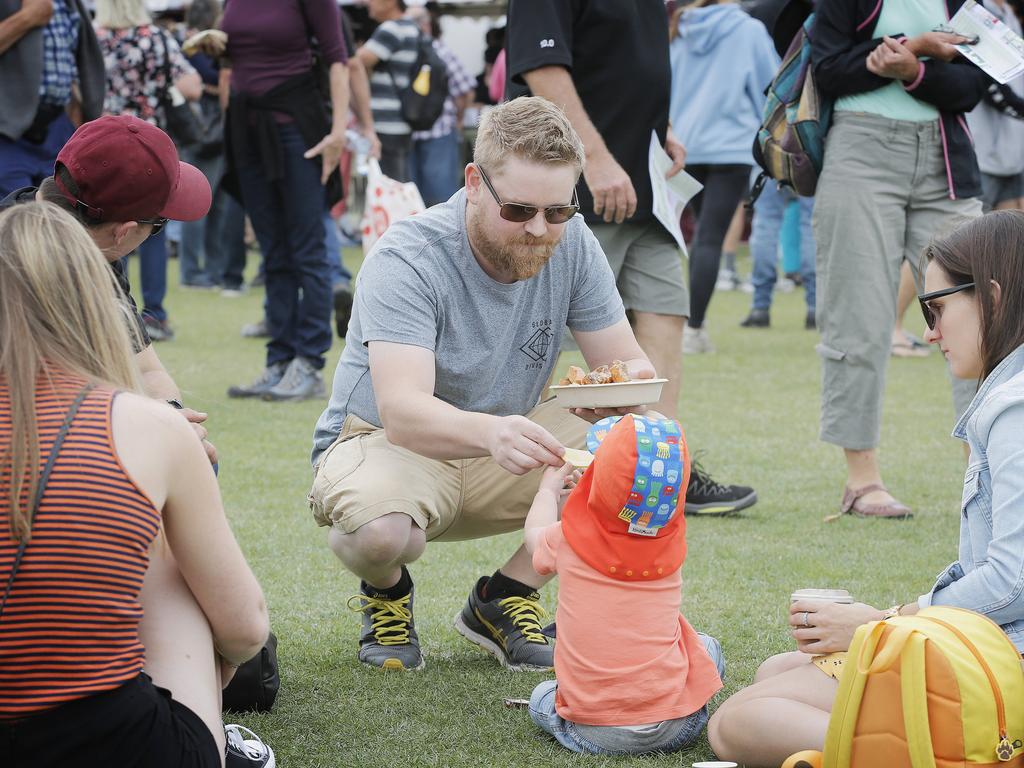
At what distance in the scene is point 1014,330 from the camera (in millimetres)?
2418

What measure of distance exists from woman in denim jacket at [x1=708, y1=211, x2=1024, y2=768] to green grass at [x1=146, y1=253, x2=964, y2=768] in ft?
0.76

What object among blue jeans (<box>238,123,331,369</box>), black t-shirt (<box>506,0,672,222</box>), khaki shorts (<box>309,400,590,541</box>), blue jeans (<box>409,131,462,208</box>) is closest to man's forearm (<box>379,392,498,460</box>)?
khaki shorts (<box>309,400,590,541</box>)

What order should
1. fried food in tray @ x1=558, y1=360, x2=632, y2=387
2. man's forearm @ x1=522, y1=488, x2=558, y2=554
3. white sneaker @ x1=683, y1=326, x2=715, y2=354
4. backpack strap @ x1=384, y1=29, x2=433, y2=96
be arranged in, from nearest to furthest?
man's forearm @ x1=522, y1=488, x2=558, y2=554, fried food in tray @ x1=558, y1=360, x2=632, y2=387, white sneaker @ x1=683, y1=326, x2=715, y2=354, backpack strap @ x1=384, y1=29, x2=433, y2=96

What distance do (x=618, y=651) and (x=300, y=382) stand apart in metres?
4.51

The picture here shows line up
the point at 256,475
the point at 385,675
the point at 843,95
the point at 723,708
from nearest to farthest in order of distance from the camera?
the point at 723,708
the point at 385,675
the point at 843,95
the point at 256,475

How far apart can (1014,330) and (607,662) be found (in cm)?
97

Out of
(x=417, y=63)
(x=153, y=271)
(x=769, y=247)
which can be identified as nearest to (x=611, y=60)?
(x=153, y=271)

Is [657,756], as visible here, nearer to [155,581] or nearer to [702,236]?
[155,581]

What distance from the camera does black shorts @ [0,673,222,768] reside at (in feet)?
6.14

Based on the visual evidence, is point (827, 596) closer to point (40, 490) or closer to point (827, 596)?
point (827, 596)

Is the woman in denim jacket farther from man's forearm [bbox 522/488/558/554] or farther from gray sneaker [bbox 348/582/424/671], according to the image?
gray sneaker [bbox 348/582/424/671]

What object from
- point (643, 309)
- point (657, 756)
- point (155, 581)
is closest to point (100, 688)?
point (155, 581)

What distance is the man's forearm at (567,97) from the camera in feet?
13.7

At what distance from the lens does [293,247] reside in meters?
6.70
